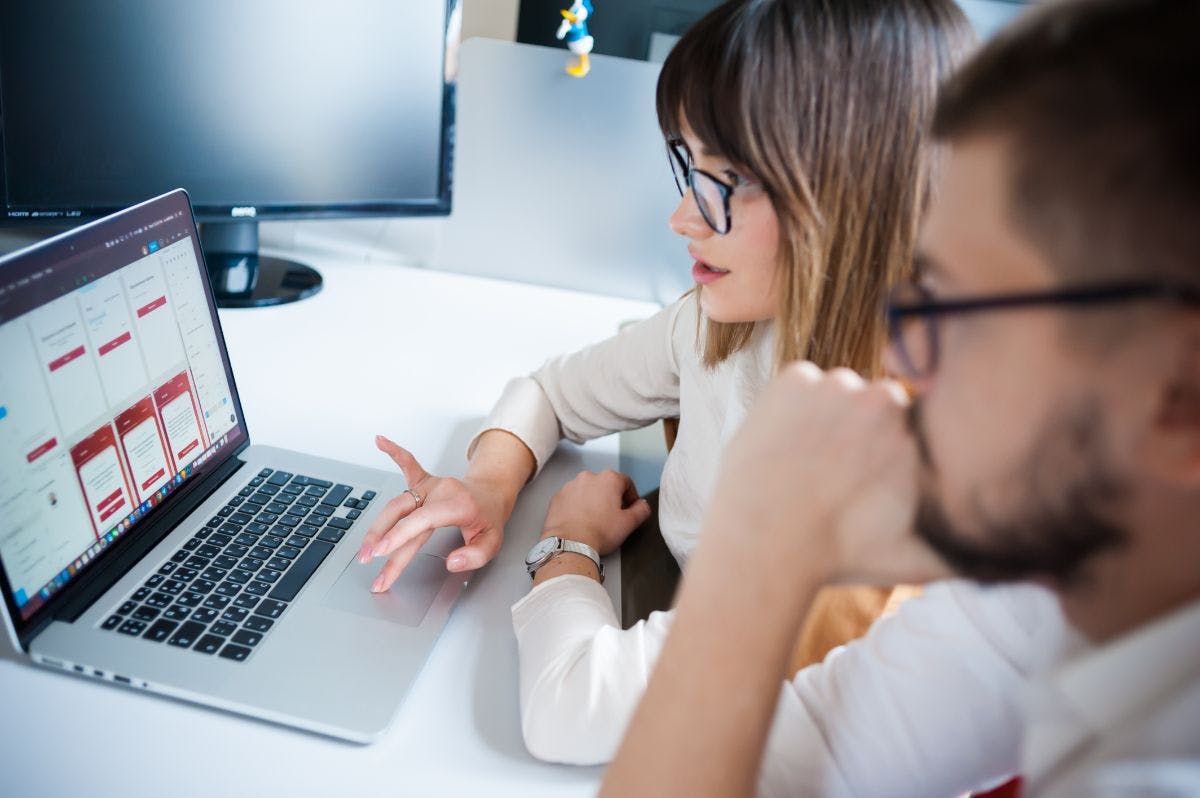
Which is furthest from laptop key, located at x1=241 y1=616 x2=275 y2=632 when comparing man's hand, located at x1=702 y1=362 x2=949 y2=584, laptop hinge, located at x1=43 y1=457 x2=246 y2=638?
man's hand, located at x1=702 y1=362 x2=949 y2=584

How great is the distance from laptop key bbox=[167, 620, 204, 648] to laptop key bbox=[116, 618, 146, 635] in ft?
0.08

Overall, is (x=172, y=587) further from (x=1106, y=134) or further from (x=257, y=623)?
(x=1106, y=134)

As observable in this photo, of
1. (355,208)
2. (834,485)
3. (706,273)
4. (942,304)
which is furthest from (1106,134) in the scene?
(355,208)

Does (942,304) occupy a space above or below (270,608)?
above

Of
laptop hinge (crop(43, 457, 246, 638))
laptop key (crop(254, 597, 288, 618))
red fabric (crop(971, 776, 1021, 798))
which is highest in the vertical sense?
laptop hinge (crop(43, 457, 246, 638))

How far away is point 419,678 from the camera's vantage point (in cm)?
71

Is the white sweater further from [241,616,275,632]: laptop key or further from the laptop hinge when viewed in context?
the laptop hinge

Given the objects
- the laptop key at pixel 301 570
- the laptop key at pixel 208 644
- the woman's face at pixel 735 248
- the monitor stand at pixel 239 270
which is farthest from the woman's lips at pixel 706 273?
the monitor stand at pixel 239 270

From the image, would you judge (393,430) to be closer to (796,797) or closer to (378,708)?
(378,708)

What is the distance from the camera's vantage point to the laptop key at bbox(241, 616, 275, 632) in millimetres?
698

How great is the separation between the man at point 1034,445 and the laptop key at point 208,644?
11.9 inches

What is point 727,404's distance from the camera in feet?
3.11

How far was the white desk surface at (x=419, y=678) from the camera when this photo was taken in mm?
604

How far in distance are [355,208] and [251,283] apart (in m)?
0.18
